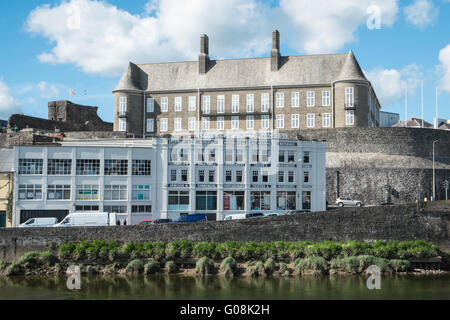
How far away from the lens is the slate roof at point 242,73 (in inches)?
2936

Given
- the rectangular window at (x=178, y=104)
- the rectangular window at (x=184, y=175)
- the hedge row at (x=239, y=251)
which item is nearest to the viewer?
the hedge row at (x=239, y=251)

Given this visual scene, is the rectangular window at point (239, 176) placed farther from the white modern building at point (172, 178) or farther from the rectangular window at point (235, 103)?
the rectangular window at point (235, 103)

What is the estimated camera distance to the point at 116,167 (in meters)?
51.5

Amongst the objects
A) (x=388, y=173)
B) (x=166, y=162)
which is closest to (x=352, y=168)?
(x=388, y=173)

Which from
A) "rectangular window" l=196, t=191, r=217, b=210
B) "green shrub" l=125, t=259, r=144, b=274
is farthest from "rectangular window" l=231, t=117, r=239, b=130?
"green shrub" l=125, t=259, r=144, b=274

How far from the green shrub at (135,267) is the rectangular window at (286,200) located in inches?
854

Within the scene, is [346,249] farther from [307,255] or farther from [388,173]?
[388,173]

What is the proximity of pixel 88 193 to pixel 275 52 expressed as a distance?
37.9m

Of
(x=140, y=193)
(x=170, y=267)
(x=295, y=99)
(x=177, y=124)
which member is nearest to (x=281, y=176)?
(x=140, y=193)

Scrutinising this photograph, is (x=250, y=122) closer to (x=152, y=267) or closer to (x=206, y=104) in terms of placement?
(x=206, y=104)

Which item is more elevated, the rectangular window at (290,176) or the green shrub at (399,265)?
the rectangular window at (290,176)

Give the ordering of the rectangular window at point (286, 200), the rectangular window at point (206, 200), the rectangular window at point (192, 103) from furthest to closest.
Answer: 1. the rectangular window at point (192, 103)
2. the rectangular window at point (286, 200)
3. the rectangular window at point (206, 200)

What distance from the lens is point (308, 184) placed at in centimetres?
5400

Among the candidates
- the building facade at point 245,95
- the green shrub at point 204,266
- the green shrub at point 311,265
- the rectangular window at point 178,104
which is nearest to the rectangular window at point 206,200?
the green shrub at point 204,266
